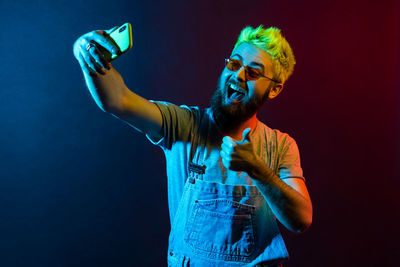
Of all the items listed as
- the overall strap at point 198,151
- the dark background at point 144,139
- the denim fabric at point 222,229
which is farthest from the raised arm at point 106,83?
the dark background at point 144,139

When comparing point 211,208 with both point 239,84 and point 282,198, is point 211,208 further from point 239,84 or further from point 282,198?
point 239,84

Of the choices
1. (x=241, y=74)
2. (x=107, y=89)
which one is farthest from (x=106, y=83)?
(x=241, y=74)

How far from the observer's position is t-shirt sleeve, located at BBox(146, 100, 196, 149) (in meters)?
1.22

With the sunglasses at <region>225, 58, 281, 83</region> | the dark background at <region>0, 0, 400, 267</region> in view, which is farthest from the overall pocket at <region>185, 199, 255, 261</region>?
A: the dark background at <region>0, 0, 400, 267</region>

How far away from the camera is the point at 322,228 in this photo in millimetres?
2418

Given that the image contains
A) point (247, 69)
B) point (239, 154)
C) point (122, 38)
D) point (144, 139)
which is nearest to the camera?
point (122, 38)

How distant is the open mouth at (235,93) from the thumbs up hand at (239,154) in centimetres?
28

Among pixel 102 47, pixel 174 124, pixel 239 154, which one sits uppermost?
pixel 102 47

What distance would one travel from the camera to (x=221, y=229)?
4.12 feet

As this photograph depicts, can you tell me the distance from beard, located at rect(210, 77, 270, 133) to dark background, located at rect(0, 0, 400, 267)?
3.10 ft

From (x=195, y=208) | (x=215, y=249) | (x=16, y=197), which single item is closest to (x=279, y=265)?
(x=215, y=249)

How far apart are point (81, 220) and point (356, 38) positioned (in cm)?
229

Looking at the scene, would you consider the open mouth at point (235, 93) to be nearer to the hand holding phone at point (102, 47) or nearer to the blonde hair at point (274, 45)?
the blonde hair at point (274, 45)

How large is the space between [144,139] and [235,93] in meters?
1.05
